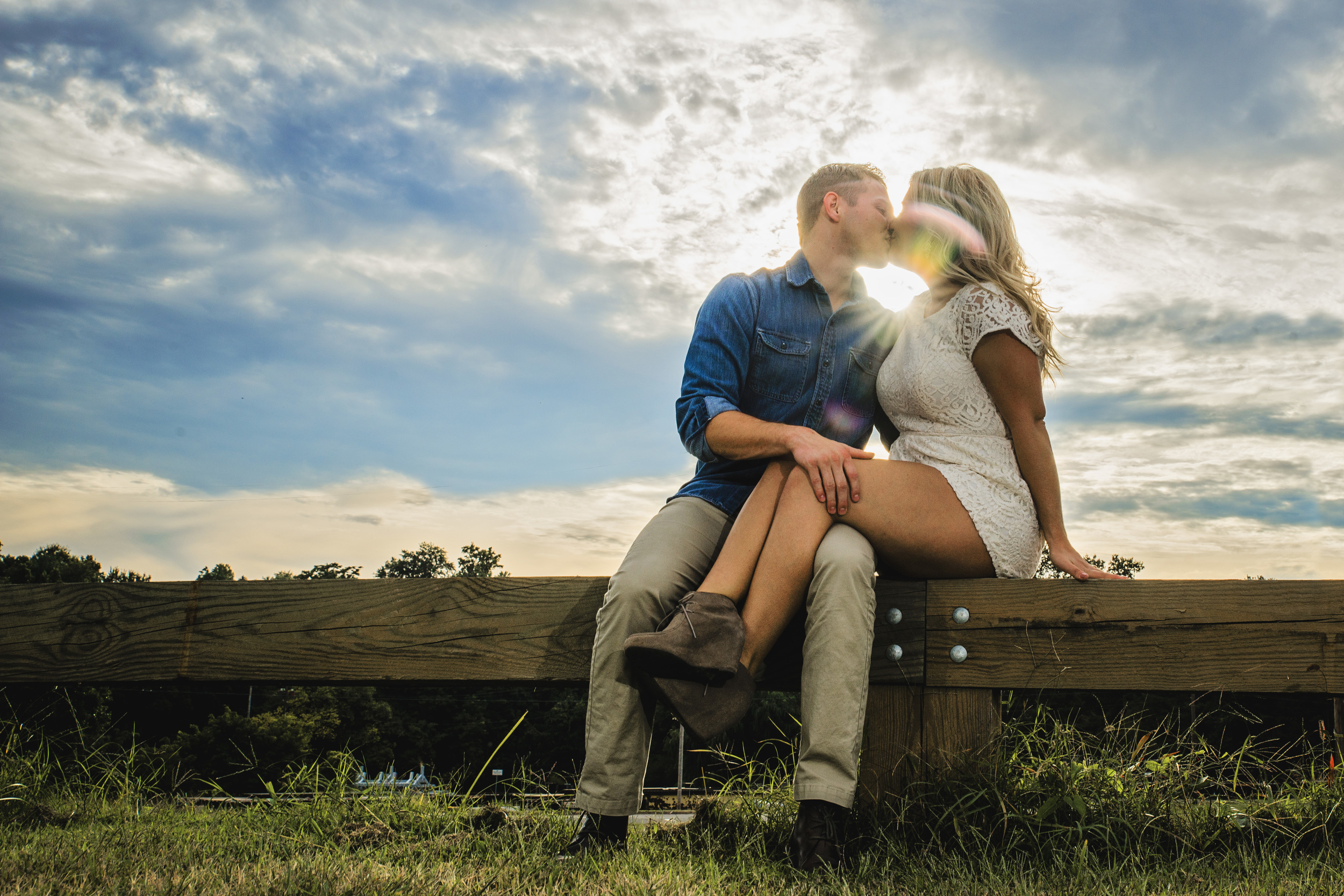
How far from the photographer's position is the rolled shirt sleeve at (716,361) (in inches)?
105

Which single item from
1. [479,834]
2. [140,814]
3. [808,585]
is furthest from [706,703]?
[140,814]

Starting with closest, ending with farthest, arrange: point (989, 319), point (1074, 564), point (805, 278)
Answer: point (1074, 564)
point (989, 319)
point (805, 278)

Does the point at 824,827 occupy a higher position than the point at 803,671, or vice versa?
the point at 803,671

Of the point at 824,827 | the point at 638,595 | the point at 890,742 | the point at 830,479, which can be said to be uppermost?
the point at 830,479

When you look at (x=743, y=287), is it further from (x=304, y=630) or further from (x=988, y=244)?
(x=304, y=630)

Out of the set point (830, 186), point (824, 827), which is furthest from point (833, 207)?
point (824, 827)

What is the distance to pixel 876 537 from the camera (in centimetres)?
230

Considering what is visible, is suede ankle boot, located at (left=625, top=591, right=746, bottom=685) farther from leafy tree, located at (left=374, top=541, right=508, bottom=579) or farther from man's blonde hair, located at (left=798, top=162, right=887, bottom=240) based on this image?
leafy tree, located at (left=374, top=541, right=508, bottom=579)

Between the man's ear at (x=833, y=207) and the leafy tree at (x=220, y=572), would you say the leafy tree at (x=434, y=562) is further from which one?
the man's ear at (x=833, y=207)

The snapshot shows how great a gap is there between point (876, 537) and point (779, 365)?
30.7 inches

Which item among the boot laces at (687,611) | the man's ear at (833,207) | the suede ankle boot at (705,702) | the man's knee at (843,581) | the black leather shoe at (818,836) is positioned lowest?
the black leather shoe at (818,836)

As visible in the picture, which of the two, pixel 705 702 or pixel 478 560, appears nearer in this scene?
pixel 705 702

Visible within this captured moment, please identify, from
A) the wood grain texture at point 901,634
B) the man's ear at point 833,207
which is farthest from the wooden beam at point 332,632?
the man's ear at point 833,207

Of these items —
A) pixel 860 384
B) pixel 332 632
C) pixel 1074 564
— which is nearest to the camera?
pixel 1074 564
